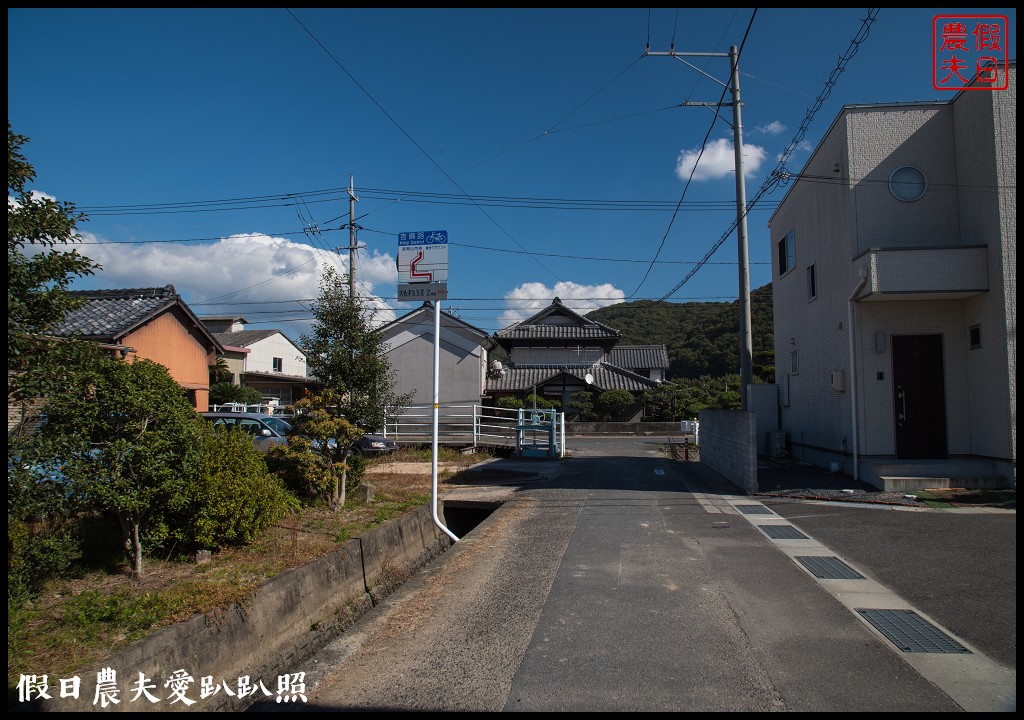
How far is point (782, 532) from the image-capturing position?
304 inches

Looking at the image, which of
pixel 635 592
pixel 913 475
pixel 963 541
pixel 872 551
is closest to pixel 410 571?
pixel 635 592

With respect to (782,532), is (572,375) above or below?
above

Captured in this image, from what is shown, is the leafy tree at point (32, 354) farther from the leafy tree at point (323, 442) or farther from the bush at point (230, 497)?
the leafy tree at point (323, 442)

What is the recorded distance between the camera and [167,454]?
5105 mm

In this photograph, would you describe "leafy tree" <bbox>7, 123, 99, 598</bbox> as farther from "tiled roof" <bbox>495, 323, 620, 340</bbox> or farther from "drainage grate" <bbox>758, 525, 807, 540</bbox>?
"tiled roof" <bbox>495, 323, 620, 340</bbox>

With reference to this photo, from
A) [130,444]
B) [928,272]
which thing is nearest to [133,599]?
[130,444]

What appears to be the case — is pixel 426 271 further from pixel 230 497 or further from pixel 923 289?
pixel 923 289

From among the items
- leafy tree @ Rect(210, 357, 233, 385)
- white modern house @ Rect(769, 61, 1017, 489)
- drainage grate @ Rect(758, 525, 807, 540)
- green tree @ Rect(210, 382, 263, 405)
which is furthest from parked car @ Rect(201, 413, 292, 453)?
leafy tree @ Rect(210, 357, 233, 385)

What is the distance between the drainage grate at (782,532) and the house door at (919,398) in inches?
191

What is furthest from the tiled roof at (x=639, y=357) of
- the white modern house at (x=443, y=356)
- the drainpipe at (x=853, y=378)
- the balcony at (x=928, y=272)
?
the balcony at (x=928, y=272)

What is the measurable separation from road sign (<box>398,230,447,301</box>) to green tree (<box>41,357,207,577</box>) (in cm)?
361

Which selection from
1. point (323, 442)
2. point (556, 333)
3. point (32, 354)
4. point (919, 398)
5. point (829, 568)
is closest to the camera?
point (32, 354)

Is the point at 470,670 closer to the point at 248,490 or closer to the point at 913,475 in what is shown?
the point at 248,490

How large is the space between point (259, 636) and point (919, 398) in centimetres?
1155
